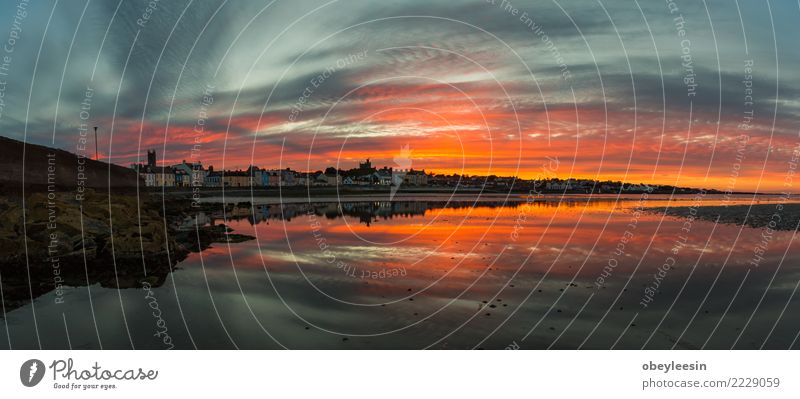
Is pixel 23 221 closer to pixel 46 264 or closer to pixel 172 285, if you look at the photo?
pixel 46 264

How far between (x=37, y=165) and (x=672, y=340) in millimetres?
75691

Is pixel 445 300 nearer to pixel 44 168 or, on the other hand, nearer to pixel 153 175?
pixel 44 168

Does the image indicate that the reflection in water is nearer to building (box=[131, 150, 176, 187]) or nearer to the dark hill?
the dark hill

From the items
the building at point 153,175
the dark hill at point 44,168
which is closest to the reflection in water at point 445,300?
the dark hill at point 44,168

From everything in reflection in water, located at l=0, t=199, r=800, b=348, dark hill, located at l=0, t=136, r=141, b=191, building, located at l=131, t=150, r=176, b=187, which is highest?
building, located at l=131, t=150, r=176, b=187

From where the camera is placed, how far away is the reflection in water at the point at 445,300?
14.4 m

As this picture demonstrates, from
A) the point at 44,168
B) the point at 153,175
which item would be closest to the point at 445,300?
the point at 44,168

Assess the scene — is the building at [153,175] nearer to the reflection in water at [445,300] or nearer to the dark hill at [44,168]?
the dark hill at [44,168]

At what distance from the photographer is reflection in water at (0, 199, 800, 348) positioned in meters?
14.4

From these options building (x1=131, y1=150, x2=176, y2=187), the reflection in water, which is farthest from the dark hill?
building (x1=131, y1=150, x2=176, y2=187)

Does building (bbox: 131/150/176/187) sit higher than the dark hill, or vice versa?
building (bbox: 131/150/176/187)

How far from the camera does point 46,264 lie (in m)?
23.7

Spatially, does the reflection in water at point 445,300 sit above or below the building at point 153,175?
below
